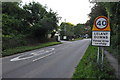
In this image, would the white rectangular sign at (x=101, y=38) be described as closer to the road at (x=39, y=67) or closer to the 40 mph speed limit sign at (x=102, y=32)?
the 40 mph speed limit sign at (x=102, y=32)

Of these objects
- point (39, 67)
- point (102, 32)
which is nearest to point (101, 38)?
point (102, 32)

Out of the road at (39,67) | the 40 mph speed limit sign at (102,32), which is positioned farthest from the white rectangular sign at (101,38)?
the road at (39,67)

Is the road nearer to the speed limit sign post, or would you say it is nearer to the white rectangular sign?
the white rectangular sign

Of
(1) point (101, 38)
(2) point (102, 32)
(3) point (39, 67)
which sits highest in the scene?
(2) point (102, 32)

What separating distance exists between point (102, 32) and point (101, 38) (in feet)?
1.02

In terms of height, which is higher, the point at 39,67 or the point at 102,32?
the point at 102,32

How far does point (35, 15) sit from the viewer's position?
31.7 metres

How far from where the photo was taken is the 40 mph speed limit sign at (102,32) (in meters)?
6.88

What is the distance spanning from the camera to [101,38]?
7012 millimetres

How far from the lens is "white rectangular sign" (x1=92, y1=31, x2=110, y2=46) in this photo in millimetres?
6891

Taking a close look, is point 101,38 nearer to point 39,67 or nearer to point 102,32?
point 102,32

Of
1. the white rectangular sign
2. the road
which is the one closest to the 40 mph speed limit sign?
the white rectangular sign

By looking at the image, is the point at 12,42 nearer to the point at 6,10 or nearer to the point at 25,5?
the point at 6,10

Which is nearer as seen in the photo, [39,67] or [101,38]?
[101,38]
